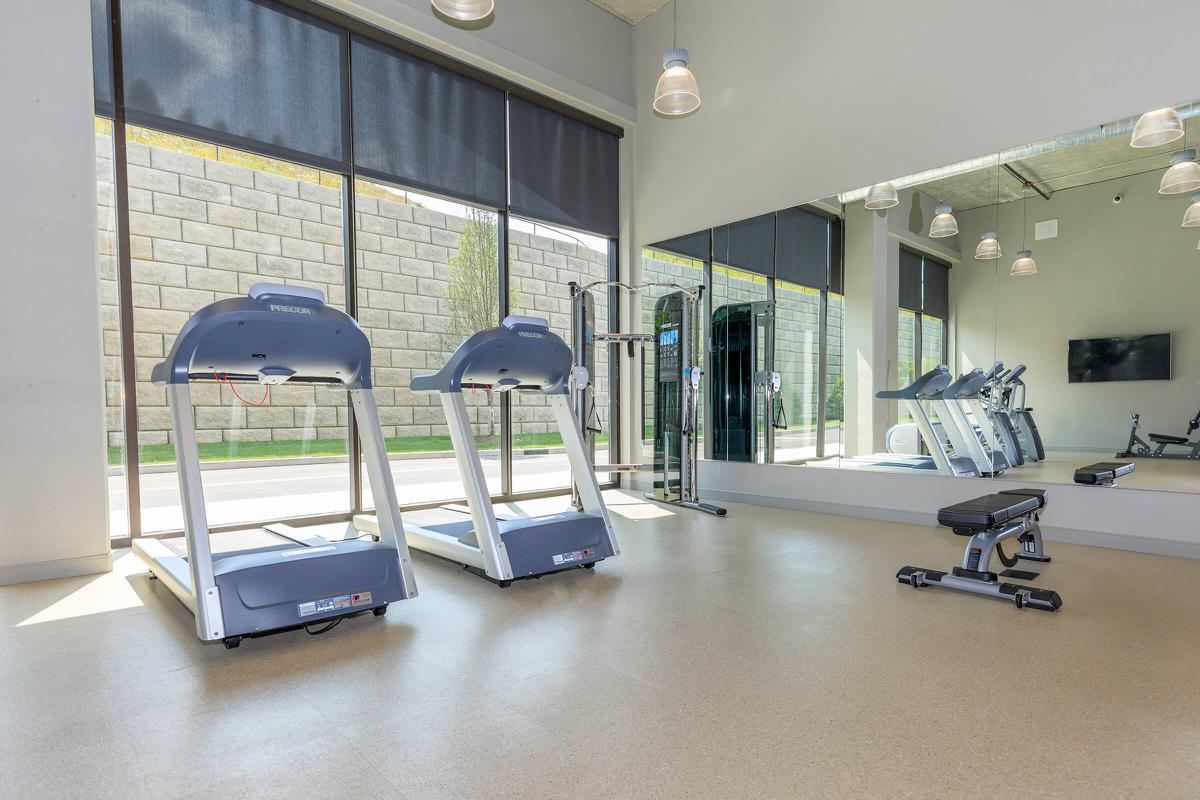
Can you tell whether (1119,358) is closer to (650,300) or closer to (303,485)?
(650,300)

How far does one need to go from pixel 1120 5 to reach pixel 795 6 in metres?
2.53

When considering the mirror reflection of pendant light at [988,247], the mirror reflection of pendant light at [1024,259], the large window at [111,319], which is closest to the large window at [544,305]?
the large window at [111,319]

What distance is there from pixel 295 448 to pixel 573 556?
276 cm

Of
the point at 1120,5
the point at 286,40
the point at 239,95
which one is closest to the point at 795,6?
the point at 1120,5

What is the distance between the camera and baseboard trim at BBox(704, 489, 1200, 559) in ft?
13.5

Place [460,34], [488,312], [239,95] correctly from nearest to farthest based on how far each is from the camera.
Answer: [239,95]
[460,34]
[488,312]

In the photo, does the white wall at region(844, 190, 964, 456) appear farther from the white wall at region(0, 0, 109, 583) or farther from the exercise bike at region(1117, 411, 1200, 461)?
the white wall at region(0, 0, 109, 583)

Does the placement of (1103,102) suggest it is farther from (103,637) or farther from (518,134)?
(103,637)

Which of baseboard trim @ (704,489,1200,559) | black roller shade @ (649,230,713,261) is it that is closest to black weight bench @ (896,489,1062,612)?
baseboard trim @ (704,489,1200,559)

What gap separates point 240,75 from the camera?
15.5 feet

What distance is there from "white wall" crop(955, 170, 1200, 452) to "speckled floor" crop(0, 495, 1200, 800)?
1396mm

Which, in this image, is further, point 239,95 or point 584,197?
point 584,197

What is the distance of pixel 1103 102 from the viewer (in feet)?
14.0

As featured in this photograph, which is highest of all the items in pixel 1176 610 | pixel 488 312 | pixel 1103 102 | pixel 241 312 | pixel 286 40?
pixel 286 40
